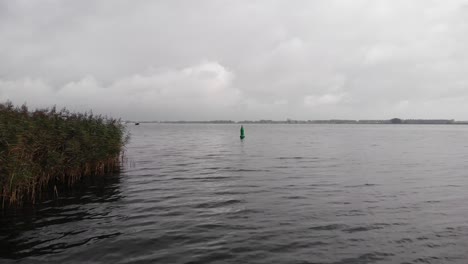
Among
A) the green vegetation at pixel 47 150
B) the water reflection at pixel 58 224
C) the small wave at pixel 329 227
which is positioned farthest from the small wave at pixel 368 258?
the green vegetation at pixel 47 150

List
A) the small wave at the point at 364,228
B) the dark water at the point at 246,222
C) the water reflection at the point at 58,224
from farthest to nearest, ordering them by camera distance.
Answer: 1. the small wave at the point at 364,228
2. the water reflection at the point at 58,224
3. the dark water at the point at 246,222

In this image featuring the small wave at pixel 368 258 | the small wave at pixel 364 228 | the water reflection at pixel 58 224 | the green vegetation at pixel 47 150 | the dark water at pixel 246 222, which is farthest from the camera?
the green vegetation at pixel 47 150

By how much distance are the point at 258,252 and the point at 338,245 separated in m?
3.07

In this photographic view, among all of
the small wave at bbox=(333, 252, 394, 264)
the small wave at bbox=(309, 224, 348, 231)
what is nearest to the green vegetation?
the small wave at bbox=(309, 224, 348, 231)

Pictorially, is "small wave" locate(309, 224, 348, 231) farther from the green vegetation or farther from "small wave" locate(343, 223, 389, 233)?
the green vegetation

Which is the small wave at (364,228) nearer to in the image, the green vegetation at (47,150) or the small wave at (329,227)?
the small wave at (329,227)

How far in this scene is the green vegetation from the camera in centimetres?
1658

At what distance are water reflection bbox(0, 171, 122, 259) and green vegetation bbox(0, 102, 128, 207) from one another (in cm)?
147

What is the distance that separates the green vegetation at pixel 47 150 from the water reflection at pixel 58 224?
57.8 inches

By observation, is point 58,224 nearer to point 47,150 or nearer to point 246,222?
point 47,150

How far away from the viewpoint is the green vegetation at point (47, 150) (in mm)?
16578

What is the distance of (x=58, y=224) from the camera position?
14750 millimetres

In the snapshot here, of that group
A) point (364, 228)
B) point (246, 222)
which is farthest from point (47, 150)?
point (364, 228)

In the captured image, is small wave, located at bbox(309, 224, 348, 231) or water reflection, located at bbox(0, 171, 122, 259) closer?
water reflection, located at bbox(0, 171, 122, 259)
